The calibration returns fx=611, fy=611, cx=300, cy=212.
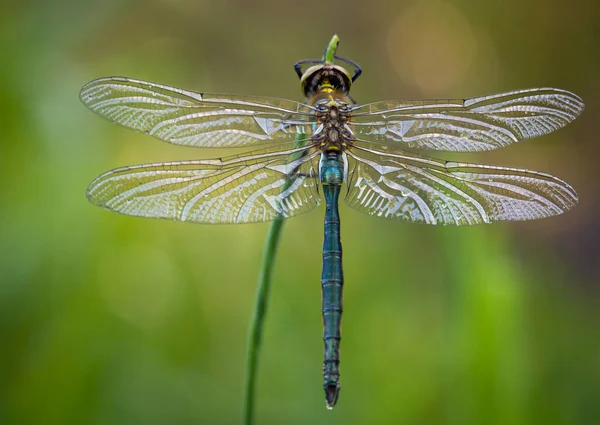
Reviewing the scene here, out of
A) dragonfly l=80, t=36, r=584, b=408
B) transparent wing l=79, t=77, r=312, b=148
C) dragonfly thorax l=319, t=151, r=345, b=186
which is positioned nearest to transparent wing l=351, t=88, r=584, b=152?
dragonfly l=80, t=36, r=584, b=408

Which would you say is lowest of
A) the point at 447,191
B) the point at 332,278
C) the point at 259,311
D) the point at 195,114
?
the point at 259,311

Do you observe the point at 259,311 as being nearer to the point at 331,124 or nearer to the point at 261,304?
the point at 261,304

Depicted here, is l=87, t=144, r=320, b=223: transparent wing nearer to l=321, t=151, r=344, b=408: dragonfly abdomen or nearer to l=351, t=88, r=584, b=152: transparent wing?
l=321, t=151, r=344, b=408: dragonfly abdomen

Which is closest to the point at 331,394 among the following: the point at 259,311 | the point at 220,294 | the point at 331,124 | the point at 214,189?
the point at 259,311

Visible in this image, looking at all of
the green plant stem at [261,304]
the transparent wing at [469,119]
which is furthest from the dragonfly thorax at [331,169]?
the green plant stem at [261,304]

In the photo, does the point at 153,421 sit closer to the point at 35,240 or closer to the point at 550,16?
the point at 35,240

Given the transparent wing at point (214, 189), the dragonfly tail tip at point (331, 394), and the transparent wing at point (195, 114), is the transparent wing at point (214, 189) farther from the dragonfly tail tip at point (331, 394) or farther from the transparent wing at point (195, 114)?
the dragonfly tail tip at point (331, 394)
